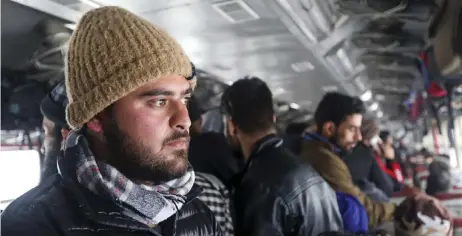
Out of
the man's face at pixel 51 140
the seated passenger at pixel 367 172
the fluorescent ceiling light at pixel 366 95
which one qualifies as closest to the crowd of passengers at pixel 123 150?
the man's face at pixel 51 140

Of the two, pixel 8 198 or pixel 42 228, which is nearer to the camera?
pixel 42 228

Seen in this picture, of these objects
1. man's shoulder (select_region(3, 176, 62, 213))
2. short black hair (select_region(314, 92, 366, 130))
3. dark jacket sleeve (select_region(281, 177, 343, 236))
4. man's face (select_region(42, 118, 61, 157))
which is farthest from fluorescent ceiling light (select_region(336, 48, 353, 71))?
man's shoulder (select_region(3, 176, 62, 213))

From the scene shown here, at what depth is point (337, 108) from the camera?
7.63 ft

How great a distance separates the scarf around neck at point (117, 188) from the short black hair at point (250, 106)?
28.5 inches

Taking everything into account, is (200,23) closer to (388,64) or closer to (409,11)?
(409,11)

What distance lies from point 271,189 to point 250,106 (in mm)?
347

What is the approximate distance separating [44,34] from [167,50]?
1.23m

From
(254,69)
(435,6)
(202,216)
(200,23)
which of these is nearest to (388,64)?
(254,69)

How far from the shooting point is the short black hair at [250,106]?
5.60ft

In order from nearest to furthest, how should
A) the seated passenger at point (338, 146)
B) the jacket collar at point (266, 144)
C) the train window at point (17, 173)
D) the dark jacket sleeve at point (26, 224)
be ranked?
the dark jacket sleeve at point (26, 224), the train window at point (17, 173), the jacket collar at point (266, 144), the seated passenger at point (338, 146)

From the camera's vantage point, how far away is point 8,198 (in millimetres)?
1081

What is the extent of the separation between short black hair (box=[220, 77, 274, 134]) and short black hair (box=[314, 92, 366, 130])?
2.26 feet

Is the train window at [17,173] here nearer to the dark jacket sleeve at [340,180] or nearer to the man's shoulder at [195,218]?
the man's shoulder at [195,218]

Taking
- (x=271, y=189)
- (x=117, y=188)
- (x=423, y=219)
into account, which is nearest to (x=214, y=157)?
(x=271, y=189)
